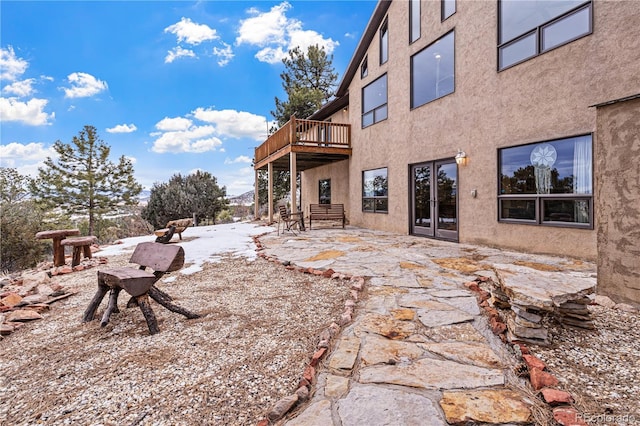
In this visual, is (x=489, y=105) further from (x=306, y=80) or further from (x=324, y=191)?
(x=306, y=80)

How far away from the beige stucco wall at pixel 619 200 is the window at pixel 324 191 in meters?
11.7

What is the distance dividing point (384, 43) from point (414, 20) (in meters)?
1.46

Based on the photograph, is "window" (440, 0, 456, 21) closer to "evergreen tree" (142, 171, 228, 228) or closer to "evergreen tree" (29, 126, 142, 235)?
"evergreen tree" (142, 171, 228, 228)

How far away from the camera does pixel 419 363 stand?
6.81ft

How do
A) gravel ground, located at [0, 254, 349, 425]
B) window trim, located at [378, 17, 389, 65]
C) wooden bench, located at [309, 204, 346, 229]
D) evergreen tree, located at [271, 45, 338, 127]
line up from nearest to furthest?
1. gravel ground, located at [0, 254, 349, 425]
2. window trim, located at [378, 17, 389, 65]
3. wooden bench, located at [309, 204, 346, 229]
4. evergreen tree, located at [271, 45, 338, 127]

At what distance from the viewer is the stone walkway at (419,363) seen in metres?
1.59

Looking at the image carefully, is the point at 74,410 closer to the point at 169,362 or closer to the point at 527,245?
the point at 169,362

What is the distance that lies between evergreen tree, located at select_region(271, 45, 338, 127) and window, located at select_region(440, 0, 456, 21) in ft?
43.8

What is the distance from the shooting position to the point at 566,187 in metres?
5.13

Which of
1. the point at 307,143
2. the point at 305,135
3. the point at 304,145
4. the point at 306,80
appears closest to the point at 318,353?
the point at 304,145

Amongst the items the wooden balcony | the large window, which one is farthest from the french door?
the wooden balcony

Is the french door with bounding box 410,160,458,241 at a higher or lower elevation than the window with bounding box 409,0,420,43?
lower

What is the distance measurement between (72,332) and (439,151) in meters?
7.58

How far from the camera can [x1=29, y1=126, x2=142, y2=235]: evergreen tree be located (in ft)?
52.7
